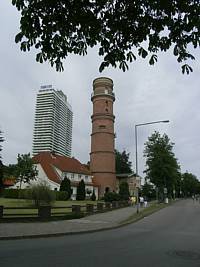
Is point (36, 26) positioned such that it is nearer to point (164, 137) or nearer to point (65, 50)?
point (65, 50)

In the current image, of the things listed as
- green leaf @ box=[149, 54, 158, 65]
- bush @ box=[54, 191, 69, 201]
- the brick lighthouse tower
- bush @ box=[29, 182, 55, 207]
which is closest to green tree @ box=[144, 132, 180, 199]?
the brick lighthouse tower

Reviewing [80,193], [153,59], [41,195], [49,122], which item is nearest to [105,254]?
[153,59]

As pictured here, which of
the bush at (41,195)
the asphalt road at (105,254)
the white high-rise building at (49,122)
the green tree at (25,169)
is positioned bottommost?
the asphalt road at (105,254)

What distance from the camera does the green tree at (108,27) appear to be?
7.20 meters

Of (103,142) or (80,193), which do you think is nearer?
(80,193)

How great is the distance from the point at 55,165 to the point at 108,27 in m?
64.1

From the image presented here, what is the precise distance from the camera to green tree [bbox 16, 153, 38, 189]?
54.1 meters

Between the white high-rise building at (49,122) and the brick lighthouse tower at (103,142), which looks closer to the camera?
the brick lighthouse tower at (103,142)

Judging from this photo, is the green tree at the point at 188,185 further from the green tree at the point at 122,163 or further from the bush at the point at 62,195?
the bush at the point at 62,195

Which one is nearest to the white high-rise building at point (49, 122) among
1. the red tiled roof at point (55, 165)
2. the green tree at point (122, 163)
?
the green tree at point (122, 163)

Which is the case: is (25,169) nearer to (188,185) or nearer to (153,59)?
→ (153,59)

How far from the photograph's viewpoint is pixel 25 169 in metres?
54.1

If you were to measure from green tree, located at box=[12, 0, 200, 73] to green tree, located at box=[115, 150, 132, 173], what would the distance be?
11291 cm

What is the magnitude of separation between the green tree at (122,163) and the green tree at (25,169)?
6742 centimetres
